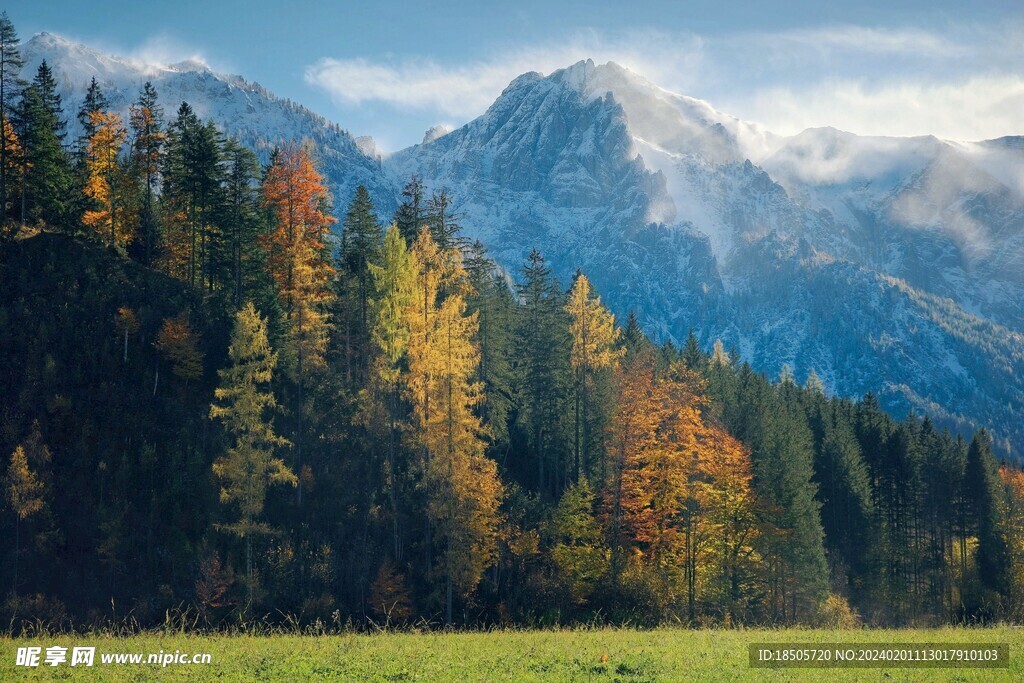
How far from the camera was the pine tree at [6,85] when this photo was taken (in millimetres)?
55594

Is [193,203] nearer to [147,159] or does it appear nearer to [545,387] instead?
[147,159]

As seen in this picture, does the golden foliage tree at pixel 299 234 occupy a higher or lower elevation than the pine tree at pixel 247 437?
higher

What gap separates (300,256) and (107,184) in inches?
772

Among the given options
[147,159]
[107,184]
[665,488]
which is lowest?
[665,488]

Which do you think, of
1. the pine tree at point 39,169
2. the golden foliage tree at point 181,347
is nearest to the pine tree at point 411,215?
the golden foliage tree at point 181,347

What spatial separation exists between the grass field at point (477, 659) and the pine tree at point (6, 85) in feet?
158

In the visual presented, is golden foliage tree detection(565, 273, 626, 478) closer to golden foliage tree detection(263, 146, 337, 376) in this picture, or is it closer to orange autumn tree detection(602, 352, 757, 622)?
orange autumn tree detection(602, 352, 757, 622)

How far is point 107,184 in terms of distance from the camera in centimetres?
5819

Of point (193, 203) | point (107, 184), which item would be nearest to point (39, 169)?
point (107, 184)

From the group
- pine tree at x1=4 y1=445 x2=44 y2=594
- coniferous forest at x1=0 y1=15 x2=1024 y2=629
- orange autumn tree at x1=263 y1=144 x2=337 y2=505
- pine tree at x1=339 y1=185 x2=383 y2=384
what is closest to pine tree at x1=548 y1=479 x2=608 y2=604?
coniferous forest at x1=0 y1=15 x2=1024 y2=629

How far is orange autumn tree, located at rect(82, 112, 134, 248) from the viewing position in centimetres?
5650

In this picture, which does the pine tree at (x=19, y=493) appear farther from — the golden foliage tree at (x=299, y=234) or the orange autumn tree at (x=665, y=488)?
the orange autumn tree at (x=665, y=488)

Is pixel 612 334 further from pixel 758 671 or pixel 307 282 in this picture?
pixel 758 671

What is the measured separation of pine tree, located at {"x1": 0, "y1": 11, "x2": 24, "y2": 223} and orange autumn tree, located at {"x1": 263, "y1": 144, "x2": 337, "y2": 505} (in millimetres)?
19441
